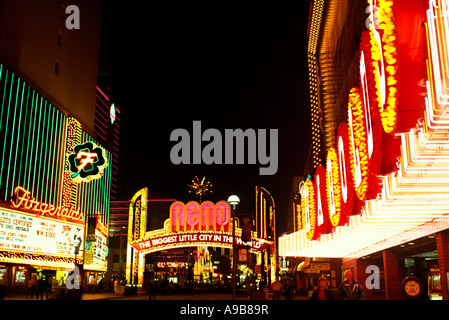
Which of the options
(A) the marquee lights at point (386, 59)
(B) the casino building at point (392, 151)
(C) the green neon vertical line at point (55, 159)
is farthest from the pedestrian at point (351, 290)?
(C) the green neon vertical line at point (55, 159)

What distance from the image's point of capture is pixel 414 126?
8.21 meters

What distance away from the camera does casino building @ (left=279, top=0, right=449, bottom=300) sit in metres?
7.95

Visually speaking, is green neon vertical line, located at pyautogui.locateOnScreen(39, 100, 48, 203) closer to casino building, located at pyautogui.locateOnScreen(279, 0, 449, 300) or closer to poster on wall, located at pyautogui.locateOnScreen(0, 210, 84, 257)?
poster on wall, located at pyautogui.locateOnScreen(0, 210, 84, 257)

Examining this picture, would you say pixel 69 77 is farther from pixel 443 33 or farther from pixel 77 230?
pixel 443 33

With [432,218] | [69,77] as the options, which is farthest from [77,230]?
[432,218]

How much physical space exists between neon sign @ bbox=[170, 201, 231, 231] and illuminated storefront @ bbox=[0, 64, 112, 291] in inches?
293

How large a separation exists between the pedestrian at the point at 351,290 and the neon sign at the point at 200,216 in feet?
110

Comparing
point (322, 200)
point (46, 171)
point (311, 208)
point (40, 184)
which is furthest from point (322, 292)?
point (46, 171)

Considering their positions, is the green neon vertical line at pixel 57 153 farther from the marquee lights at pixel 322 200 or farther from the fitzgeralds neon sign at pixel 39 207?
the marquee lights at pixel 322 200

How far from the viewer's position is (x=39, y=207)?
107 feet

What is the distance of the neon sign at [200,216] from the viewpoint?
45.7 m

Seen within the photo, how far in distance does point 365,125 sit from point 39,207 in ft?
87.5

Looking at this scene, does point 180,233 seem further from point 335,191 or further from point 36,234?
point 335,191

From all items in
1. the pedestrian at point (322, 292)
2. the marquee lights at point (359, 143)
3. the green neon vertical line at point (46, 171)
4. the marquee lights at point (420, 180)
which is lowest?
the pedestrian at point (322, 292)
